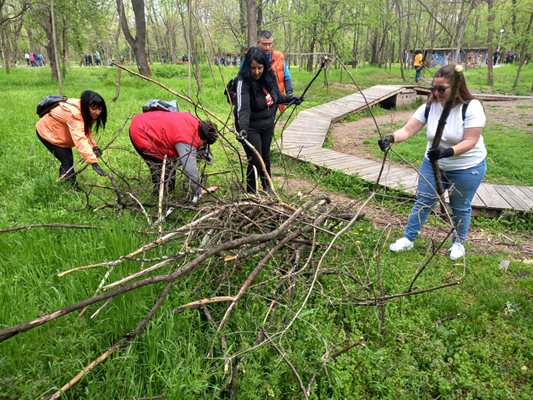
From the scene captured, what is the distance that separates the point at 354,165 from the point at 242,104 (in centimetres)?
252

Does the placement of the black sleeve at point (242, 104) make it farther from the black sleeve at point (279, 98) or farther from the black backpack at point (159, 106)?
the black backpack at point (159, 106)

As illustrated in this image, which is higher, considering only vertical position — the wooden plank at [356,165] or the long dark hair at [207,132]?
the long dark hair at [207,132]

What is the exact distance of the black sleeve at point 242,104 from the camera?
3.56 m

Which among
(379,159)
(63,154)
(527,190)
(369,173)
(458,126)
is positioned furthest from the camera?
(379,159)

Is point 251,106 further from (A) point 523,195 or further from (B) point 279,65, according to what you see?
(A) point 523,195

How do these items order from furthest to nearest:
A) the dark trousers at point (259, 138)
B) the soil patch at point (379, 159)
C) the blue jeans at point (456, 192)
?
the dark trousers at point (259, 138) → the soil patch at point (379, 159) → the blue jeans at point (456, 192)

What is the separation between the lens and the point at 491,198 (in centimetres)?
434

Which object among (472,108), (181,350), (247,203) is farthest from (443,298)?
(181,350)

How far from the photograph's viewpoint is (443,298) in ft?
8.74

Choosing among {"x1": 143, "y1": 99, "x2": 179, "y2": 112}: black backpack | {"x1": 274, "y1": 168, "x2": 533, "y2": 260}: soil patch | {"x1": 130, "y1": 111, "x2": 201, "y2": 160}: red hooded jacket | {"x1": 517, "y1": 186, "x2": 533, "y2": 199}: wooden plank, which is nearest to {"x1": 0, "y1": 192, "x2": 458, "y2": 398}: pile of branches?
{"x1": 274, "y1": 168, "x2": 533, "y2": 260}: soil patch

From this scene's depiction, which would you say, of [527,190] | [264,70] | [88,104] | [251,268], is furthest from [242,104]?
[527,190]

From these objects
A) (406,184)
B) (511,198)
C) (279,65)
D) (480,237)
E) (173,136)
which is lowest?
(480,237)

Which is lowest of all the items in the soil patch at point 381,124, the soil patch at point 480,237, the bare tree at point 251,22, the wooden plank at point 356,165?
the soil patch at point 480,237

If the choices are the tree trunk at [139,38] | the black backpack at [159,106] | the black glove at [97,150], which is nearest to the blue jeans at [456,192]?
the black backpack at [159,106]
